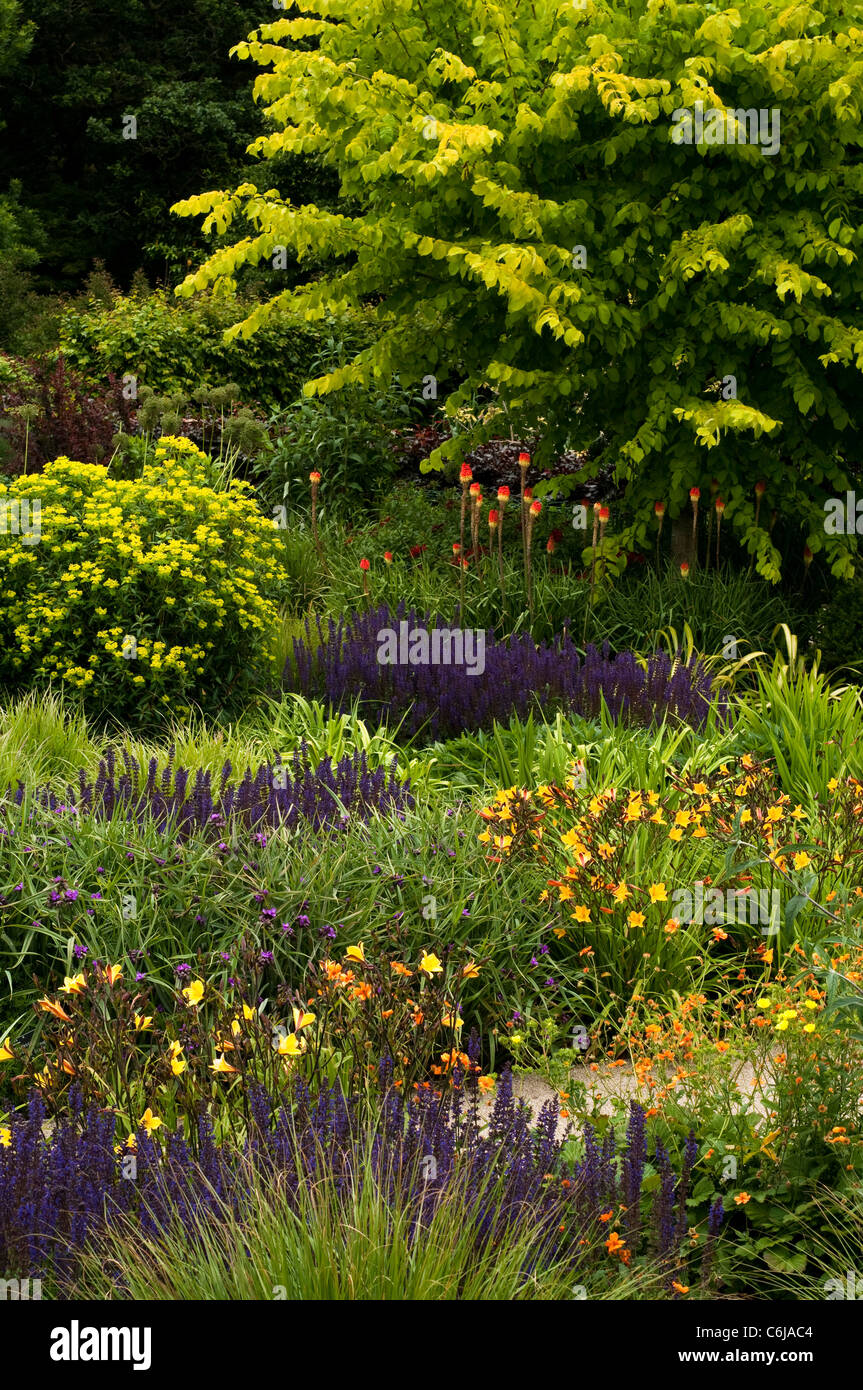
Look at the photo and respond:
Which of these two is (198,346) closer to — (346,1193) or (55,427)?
(55,427)

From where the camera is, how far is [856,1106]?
10.0 ft

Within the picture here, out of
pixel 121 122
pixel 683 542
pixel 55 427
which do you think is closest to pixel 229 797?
pixel 683 542

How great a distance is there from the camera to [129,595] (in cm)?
658

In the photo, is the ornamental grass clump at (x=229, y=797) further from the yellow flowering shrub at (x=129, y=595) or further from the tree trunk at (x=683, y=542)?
the tree trunk at (x=683, y=542)

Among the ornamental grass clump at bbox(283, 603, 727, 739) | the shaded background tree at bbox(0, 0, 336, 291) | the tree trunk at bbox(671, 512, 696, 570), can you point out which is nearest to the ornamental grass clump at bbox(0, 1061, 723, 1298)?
the ornamental grass clump at bbox(283, 603, 727, 739)

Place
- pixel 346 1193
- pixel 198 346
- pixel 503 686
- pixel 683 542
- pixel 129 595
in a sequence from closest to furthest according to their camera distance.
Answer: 1. pixel 346 1193
2. pixel 503 686
3. pixel 129 595
4. pixel 683 542
5. pixel 198 346

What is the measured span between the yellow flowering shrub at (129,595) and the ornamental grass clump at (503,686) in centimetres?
45

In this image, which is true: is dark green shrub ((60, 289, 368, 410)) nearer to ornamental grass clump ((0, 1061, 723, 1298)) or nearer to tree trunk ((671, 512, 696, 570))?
tree trunk ((671, 512, 696, 570))

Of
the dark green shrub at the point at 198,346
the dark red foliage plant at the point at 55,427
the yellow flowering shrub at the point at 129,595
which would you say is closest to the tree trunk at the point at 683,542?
the yellow flowering shrub at the point at 129,595

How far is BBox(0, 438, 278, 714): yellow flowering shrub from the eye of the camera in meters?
6.47

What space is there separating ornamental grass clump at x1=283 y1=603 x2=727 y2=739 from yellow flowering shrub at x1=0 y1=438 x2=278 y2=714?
45 centimetres

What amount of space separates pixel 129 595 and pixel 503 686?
187 cm
